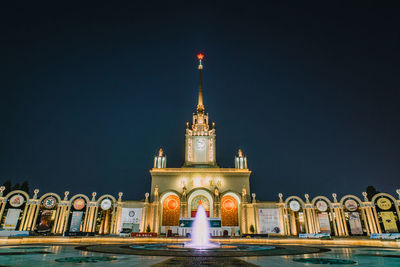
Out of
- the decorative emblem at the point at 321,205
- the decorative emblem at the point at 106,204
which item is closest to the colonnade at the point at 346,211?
the decorative emblem at the point at 321,205

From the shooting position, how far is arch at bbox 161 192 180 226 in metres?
42.6

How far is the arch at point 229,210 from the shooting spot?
42409mm

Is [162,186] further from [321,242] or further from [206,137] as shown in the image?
[321,242]

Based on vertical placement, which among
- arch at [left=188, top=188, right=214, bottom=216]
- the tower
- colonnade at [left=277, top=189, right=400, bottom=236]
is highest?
the tower

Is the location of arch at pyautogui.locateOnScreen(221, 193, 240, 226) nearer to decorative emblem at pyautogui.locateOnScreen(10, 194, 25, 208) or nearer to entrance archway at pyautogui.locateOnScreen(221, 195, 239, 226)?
entrance archway at pyautogui.locateOnScreen(221, 195, 239, 226)

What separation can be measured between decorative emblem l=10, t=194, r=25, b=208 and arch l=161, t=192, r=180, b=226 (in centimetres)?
2280

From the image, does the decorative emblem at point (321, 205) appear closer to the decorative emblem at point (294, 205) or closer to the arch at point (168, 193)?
the decorative emblem at point (294, 205)

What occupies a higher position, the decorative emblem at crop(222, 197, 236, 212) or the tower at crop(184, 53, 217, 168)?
the tower at crop(184, 53, 217, 168)

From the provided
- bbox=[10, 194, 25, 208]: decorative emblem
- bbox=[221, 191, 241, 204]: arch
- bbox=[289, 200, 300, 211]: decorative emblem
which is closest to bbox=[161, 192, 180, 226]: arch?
bbox=[221, 191, 241, 204]: arch

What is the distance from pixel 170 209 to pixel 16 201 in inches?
990

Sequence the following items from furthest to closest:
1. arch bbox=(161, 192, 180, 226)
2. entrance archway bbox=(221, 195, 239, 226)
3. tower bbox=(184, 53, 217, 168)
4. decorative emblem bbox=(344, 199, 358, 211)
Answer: tower bbox=(184, 53, 217, 168) → arch bbox=(161, 192, 180, 226) → entrance archway bbox=(221, 195, 239, 226) → decorative emblem bbox=(344, 199, 358, 211)

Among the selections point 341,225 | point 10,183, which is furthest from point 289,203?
point 10,183

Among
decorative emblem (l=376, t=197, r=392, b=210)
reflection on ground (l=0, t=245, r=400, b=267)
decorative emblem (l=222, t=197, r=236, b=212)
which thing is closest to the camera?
reflection on ground (l=0, t=245, r=400, b=267)

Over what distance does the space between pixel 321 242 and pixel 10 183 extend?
69.2 meters
